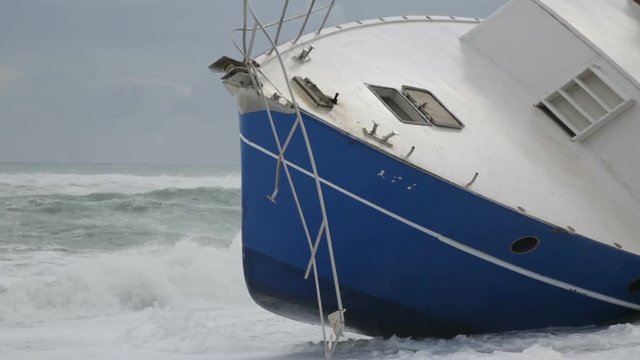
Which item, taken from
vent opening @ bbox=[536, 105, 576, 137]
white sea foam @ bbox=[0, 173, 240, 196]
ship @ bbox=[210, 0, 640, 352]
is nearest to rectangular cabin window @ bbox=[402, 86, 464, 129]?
ship @ bbox=[210, 0, 640, 352]

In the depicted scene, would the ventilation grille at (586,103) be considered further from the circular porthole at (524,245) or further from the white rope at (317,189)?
the white rope at (317,189)

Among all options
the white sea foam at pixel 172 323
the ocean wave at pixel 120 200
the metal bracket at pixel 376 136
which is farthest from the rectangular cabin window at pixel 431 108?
the ocean wave at pixel 120 200

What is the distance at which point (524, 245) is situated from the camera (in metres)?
7.54

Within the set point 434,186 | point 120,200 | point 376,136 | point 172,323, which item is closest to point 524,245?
point 434,186

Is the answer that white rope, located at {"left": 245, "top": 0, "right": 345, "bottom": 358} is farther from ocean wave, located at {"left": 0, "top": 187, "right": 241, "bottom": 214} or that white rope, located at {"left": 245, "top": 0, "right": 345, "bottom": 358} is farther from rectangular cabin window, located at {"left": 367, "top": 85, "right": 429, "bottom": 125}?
ocean wave, located at {"left": 0, "top": 187, "right": 241, "bottom": 214}

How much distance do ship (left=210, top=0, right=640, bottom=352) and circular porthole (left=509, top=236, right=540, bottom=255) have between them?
0.01 metres

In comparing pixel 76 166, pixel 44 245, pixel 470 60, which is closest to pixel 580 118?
pixel 470 60

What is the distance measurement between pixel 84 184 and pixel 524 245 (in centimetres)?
2985

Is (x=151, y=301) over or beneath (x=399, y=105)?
beneath

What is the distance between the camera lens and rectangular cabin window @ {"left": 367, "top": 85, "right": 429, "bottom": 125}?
810cm

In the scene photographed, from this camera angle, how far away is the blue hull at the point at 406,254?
7.27 metres

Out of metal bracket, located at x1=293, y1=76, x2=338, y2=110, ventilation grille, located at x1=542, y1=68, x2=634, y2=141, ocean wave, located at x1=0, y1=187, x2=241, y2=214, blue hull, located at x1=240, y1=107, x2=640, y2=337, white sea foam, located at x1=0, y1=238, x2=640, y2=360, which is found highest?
ventilation grille, located at x1=542, y1=68, x2=634, y2=141

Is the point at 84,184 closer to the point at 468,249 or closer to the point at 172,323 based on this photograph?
the point at 172,323

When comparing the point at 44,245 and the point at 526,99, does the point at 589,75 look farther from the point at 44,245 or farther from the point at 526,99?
the point at 44,245
